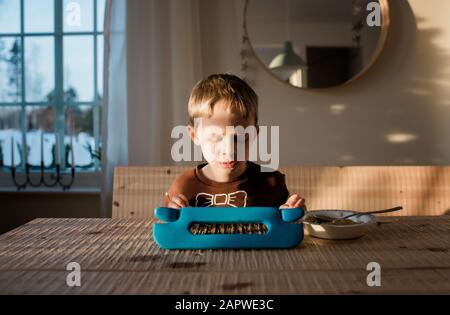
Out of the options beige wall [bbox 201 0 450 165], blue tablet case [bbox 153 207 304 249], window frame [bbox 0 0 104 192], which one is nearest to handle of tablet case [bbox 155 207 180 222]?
blue tablet case [bbox 153 207 304 249]

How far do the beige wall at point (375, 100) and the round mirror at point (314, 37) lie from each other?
7 centimetres

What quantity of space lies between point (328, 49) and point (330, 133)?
399mm

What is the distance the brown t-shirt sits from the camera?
40.7 inches

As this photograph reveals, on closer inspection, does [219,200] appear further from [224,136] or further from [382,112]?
[382,112]

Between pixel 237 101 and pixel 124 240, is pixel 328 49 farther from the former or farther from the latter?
pixel 124 240

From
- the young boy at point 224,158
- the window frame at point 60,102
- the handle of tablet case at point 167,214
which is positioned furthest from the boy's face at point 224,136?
the window frame at point 60,102

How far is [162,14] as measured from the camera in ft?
6.75

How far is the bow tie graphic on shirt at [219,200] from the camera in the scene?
103cm

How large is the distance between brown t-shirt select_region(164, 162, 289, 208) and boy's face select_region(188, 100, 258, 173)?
51 millimetres

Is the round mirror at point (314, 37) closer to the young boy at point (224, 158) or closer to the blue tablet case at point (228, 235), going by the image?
the young boy at point (224, 158)

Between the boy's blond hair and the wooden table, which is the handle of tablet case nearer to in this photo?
the wooden table

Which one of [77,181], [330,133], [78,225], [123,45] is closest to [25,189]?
[77,181]

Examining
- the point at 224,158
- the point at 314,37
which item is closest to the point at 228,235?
the point at 224,158

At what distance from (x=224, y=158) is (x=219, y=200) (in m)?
0.11
